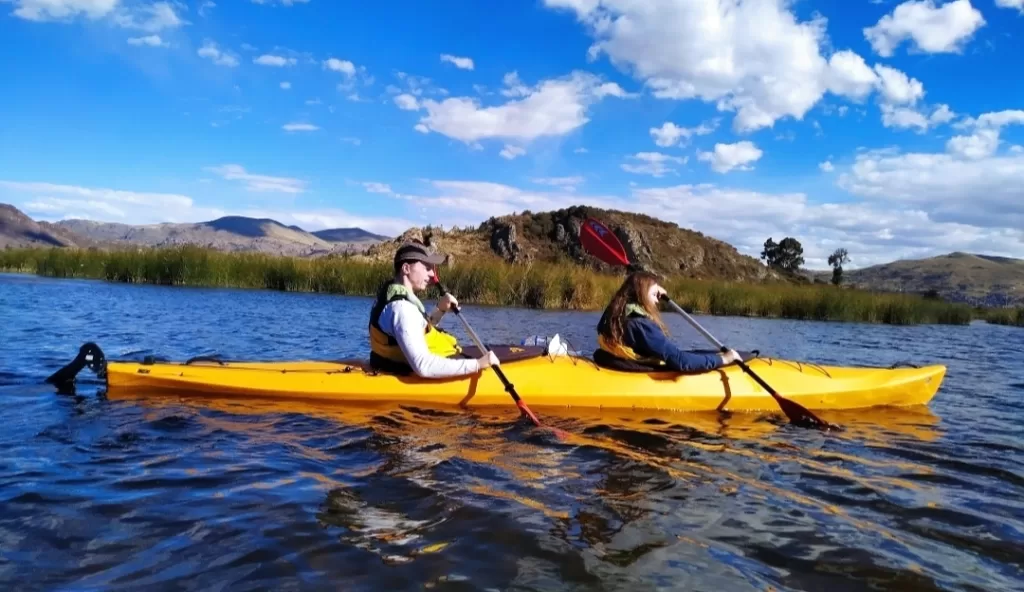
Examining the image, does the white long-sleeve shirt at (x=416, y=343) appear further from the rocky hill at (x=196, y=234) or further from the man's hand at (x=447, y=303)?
the rocky hill at (x=196, y=234)

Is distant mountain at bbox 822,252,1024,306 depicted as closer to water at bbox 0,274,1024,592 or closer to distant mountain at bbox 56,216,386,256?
water at bbox 0,274,1024,592

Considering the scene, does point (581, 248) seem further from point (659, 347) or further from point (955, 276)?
point (955, 276)

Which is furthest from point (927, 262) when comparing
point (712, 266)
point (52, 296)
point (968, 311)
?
point (52, 296)

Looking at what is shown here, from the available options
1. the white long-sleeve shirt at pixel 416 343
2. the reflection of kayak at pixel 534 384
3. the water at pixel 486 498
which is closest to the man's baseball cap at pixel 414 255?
the white long-sleeve shirt at pixel 416 343

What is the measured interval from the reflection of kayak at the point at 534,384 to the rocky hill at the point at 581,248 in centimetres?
3224

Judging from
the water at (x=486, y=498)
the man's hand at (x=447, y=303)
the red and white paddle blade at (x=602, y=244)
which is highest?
the red and white paddle blade at (x=602, y=244)

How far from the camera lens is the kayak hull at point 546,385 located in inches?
222

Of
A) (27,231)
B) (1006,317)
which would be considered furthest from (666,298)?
(27,231)

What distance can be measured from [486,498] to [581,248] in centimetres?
3829

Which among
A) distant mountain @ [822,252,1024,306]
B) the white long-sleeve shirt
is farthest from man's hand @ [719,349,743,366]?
distant mountain @ [822,252,1024,306]

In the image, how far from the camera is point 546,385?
5.94 metres

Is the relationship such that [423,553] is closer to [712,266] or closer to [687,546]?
[687,546]

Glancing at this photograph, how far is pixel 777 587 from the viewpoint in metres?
2.79

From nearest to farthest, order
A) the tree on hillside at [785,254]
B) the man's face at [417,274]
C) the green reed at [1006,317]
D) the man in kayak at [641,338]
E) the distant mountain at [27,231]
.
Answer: the man's face at [417,274] < the man in kayak at [641,338] < the green reed at [1006,317] < the tree on hillside at [785,254] < the distant mountain at [27,231]
